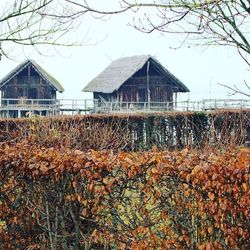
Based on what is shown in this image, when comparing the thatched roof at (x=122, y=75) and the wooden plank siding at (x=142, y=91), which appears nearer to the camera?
the thatched roof at (x=122, y=75)

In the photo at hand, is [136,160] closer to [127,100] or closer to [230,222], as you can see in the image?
[230,222]

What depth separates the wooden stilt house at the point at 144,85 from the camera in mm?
41219

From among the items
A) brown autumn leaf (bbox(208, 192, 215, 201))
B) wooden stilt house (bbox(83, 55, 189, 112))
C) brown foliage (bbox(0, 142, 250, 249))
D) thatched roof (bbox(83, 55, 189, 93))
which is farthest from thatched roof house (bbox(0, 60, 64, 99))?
brown autumn leaf (bbox(208, 192, 215, 201))

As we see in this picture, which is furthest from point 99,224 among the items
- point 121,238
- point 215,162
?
point 215,162

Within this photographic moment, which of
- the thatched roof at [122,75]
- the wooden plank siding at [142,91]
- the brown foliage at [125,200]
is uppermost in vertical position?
the thatched roof at [122,75]

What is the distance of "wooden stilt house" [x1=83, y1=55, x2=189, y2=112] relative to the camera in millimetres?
41219

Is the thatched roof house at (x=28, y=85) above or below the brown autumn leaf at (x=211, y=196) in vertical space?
above

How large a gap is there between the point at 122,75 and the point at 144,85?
202 centimetres

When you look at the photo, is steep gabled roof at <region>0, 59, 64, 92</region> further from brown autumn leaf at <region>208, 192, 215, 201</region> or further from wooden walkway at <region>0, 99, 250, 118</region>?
brown autumn leaf at <region>208, 192, 215, 201</region>

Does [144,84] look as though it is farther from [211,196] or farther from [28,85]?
[211,196]

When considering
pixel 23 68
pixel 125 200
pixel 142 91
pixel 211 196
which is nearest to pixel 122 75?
pixel 142 91

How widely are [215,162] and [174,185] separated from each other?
430 mm

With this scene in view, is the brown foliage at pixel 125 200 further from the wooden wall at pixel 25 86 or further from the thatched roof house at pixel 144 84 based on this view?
the wooden wall at pixel 25 86

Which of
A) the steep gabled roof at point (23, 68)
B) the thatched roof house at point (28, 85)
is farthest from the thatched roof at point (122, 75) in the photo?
the steep gabled roof at point (23, 68)
